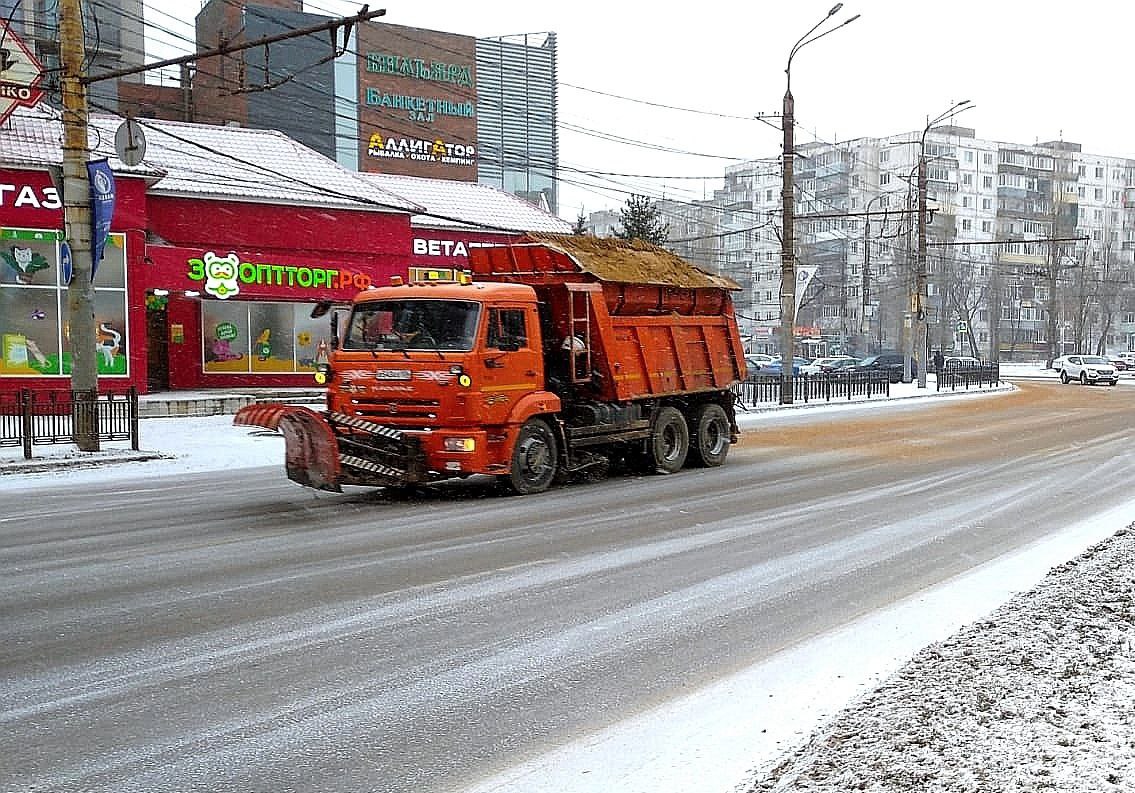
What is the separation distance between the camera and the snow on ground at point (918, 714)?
4.33 metres

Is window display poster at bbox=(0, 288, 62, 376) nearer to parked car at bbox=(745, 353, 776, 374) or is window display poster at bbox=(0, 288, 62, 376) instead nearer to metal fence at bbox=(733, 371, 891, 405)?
metal fence at bbox=(733, 371, 891, 405)

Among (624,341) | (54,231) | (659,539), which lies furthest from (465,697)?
(54,231)

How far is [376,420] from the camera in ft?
43.4

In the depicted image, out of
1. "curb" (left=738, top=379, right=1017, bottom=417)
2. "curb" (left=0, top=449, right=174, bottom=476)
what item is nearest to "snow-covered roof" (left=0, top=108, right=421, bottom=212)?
"curb" (left=0, top=449, right=174, bottom=476)

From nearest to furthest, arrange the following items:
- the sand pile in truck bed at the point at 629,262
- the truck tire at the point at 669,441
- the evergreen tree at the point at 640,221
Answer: the sand pile in truck bed at the point at 629,262, the truck tire at the point at 669,441, the evergreen tree at the point at 640,221

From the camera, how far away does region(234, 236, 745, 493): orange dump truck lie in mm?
12836

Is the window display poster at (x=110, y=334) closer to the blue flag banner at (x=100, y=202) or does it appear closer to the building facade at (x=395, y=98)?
the blue flag banner at (x=100, y=202)

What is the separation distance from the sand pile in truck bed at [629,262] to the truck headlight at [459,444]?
3.18 m

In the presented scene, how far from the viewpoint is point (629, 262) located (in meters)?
16.2

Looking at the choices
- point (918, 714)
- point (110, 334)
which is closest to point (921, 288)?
point (110, 334)

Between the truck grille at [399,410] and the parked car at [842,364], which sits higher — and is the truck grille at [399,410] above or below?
above

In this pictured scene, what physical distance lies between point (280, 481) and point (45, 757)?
10873 mm

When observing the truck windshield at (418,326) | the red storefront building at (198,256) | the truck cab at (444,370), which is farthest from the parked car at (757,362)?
the truck windshield at (418,326)

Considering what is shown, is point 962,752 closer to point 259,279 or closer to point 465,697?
point 465,697
